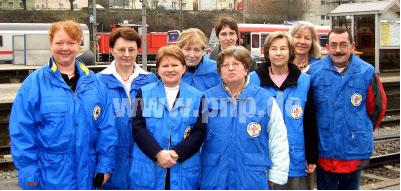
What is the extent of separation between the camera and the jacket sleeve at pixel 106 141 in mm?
3957

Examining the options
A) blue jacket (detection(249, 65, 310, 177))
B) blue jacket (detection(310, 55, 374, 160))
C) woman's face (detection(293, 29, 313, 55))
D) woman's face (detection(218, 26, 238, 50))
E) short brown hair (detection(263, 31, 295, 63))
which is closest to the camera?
blue jacket (detection(249, 65, 310, 177))

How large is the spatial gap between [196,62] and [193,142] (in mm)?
1054

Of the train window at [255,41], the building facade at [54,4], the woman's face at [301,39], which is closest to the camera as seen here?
the woman's face at [301,39]

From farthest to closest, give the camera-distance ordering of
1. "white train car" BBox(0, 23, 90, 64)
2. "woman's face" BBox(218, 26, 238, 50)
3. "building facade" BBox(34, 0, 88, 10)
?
"building facade" BBox(34, 0, 88, 10), "white train car" BBox(0, 23, 90, 64), "woman's face" BBox(218, 26, 238, 50)

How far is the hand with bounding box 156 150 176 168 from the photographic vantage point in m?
3.68

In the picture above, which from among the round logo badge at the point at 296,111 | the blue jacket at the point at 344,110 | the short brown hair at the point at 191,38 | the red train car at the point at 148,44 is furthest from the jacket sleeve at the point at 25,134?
the red train car at the point at 148,44

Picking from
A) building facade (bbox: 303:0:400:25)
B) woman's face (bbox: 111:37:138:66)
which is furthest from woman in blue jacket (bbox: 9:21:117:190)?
building facade (bbox: 303:0:400:25)

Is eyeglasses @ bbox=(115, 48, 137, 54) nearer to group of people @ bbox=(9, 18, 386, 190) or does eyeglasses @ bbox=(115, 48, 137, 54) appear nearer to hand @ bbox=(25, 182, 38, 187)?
group of people @ bbox=(9, 18, 386, 190)

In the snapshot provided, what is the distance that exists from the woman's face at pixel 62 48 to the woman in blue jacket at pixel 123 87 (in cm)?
49

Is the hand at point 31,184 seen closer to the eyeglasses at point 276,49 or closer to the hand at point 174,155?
the hand at point 174,155

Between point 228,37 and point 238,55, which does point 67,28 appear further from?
point 228,37

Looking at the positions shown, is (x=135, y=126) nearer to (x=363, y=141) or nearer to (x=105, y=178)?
(x=105, y=178)

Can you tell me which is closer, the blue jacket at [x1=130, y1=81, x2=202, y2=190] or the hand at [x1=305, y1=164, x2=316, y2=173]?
the blue jacket at [x1=130, y1=81, x2=202, y2=190]

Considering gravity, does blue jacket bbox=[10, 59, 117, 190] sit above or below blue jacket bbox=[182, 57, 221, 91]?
below
